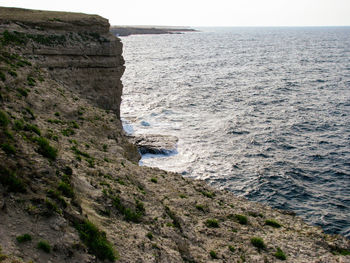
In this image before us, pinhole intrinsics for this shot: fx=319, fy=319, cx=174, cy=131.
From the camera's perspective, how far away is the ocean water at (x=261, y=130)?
34.6 metres

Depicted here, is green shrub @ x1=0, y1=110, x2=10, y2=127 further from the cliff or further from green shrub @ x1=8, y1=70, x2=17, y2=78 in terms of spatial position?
green shrub @ x1=8, y1=70, x2=17, y2=78

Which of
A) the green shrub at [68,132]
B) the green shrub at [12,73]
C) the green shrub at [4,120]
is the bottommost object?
the green shrub at [68,132]

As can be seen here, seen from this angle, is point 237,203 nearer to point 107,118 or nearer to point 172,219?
point 172,219

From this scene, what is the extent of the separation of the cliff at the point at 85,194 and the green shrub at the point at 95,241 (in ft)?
0.14

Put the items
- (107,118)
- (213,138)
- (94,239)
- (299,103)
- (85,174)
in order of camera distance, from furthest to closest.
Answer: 1. (299,103)
2. (213,138)
3. (107,118)
4. (85,174)
5. (94,239)

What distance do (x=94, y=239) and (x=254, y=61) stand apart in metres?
131

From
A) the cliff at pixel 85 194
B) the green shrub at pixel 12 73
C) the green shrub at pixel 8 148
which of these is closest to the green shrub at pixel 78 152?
the cliff at pixel 85 194

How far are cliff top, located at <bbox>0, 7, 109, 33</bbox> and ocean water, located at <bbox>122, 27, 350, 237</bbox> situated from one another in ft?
55.5

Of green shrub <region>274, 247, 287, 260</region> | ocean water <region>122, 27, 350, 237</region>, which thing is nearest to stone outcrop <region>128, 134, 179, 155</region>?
ocean water <region>122, 27, 350, 237</region>

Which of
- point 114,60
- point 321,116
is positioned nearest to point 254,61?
point 321,116

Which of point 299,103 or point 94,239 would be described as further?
point 299,103

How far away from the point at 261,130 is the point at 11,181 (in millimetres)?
44720

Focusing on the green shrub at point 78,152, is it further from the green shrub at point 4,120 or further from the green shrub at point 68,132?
the green shrub at point 4,120

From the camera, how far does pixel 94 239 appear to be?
45.0 ft
